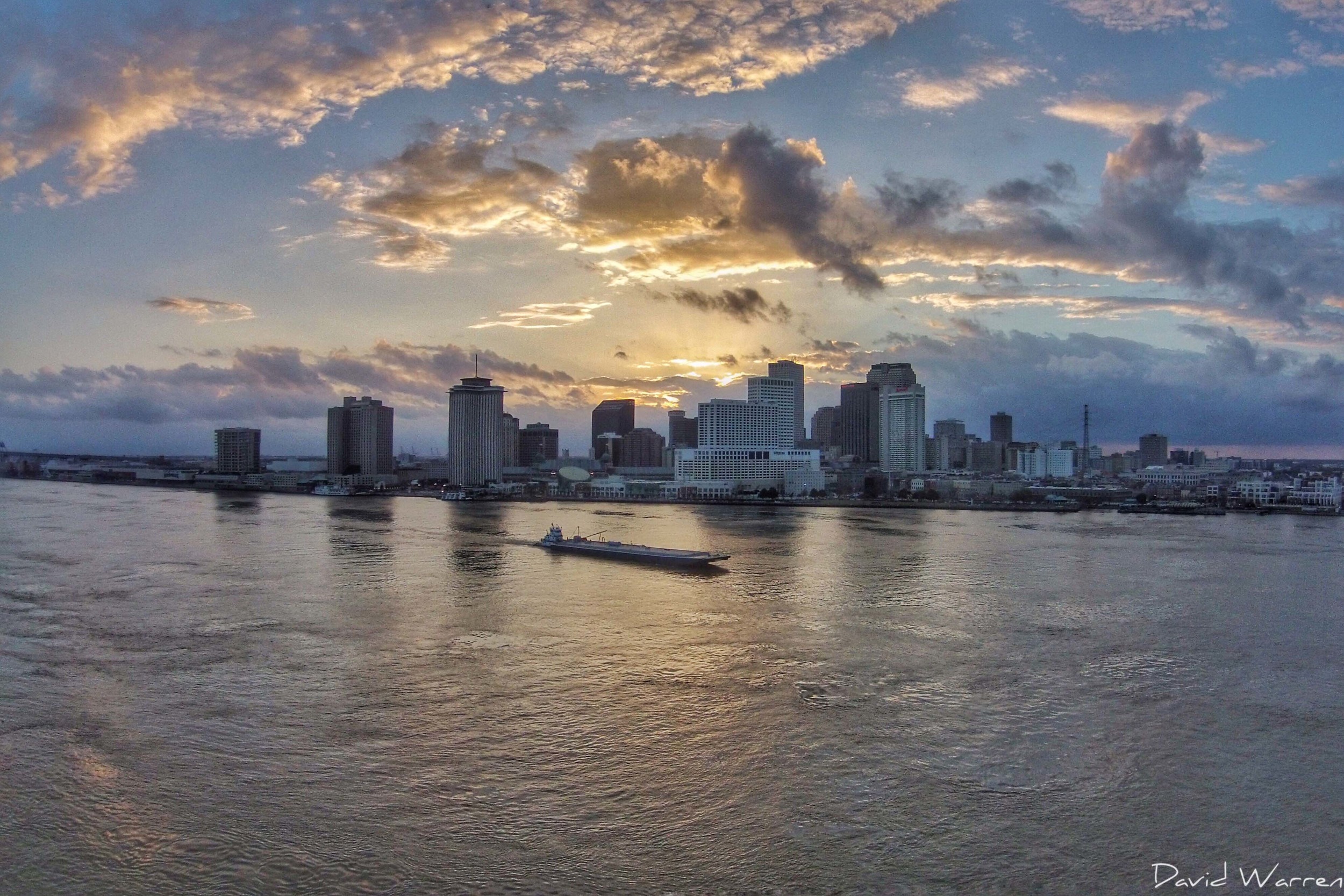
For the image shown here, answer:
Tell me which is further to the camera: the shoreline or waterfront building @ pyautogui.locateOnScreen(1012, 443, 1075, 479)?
waterfront building @ pyautogui.locateOnScreen(1012, 443, 1075, 479)

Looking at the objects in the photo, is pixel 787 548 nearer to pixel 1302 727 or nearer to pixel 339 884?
pixel 1302 727

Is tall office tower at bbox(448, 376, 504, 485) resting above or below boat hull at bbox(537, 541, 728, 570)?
above

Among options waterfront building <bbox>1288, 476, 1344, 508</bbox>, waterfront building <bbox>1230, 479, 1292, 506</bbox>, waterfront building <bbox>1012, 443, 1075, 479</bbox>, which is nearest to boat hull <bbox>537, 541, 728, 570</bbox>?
waterfront building <bbox>1230, 479, 1292, 506</bbox>

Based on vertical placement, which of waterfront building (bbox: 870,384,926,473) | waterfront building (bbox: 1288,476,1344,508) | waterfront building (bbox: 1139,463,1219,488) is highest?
waterfront building (bbox: 870,384,926,473)

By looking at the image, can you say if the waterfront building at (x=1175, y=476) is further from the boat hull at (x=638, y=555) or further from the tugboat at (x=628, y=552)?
the boat hull at (x=638, y=555)

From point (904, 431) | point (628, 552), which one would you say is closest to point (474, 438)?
point (904, 431)

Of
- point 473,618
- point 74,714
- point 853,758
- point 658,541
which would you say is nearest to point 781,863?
point 853,758

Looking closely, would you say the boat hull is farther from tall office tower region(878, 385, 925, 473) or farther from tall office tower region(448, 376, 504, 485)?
tall office tower region(878, 385, 925, 473)
